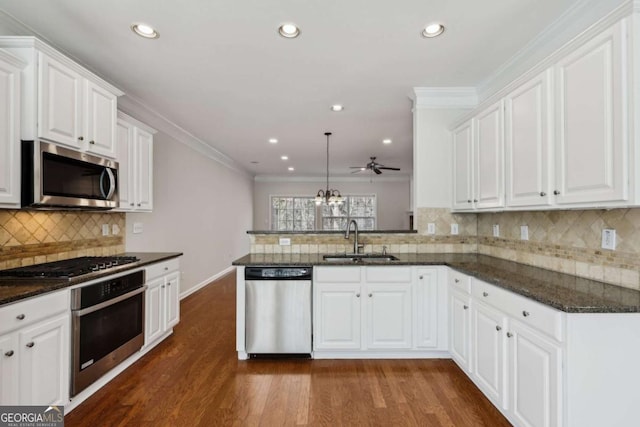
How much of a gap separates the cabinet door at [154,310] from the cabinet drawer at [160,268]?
2.2 inches

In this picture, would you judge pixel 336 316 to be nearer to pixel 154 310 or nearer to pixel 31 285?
pixel 154 310

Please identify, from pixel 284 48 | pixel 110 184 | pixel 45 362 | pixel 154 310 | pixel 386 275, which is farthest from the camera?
pixel 154 310

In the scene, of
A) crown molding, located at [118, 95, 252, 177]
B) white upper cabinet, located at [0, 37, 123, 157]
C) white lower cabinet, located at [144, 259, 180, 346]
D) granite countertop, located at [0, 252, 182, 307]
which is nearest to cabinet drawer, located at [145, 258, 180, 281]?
white lower cabinet, located at [144, 259, 180, 346]

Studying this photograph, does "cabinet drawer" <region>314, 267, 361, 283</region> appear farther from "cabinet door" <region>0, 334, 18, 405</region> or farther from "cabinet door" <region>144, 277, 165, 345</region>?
"cabinet door" <region>0, 334, 18, 405</region>

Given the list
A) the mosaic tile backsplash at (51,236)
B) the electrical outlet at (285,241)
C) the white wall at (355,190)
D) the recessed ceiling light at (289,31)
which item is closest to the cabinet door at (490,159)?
the recessed ceiling light at (289,31)

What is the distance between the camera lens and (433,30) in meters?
2.26

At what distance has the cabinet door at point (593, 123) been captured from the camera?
4.77 ft

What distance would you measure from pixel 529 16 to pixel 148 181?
365 cm

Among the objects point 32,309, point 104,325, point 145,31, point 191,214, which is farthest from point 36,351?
point 191,214

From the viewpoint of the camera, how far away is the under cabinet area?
9.84 ft

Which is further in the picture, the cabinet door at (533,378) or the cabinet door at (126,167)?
the cabinet door at (126,167)

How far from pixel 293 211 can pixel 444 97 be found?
23.0 ft

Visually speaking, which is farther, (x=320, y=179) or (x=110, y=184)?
(x=320, y=179)

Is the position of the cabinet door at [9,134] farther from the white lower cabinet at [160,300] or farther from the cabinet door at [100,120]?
the white lower cabinet at [160,300]
